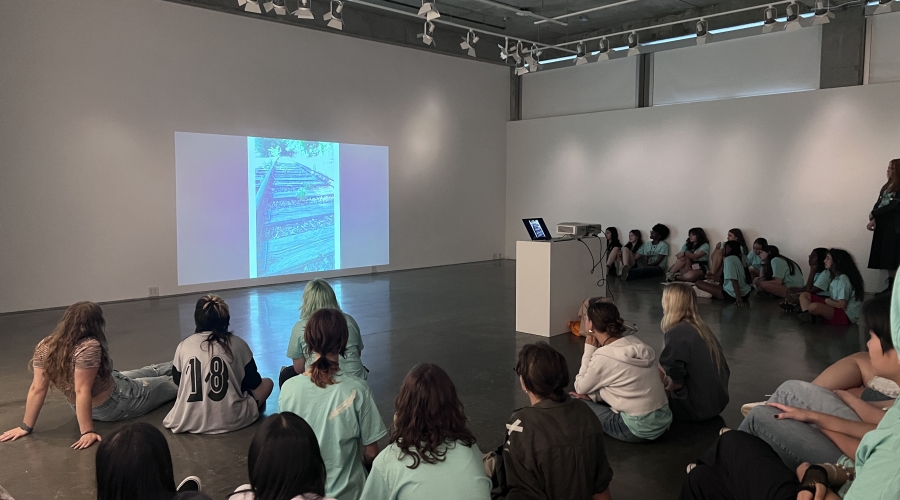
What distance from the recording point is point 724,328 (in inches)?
255

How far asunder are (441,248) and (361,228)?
75.1 inches

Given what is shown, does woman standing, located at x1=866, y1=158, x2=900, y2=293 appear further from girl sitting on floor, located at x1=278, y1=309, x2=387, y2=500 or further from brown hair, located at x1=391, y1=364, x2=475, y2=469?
brown hair, located at x1=391, y1=364, x2=475, y2=469

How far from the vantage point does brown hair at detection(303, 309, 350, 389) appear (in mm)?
2428

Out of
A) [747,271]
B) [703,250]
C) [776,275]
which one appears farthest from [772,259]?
[703,250]

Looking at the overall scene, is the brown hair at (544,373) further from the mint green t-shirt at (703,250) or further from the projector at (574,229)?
the mint green t-shirt at (703,250)

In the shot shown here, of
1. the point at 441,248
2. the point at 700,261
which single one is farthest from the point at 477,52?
the point at 700,261

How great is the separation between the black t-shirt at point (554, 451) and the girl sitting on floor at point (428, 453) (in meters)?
0.39

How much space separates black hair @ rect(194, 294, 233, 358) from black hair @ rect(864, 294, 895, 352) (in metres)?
3.03

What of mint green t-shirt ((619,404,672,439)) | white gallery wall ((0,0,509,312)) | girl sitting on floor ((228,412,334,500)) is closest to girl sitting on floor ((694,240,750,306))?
mint green t-shirt ((619,404,672,439))

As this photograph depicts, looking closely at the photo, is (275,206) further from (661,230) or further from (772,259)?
(772,259)

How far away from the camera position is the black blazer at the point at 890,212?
758 centimetres

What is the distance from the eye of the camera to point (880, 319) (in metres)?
2.29

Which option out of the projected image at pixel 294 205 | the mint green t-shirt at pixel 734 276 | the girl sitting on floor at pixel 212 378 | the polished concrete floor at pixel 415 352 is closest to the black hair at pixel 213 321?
the girl sitting on floor at pixel 212 378

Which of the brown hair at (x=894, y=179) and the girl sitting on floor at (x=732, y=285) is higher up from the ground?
the brown hair at (x=894, y=179)
